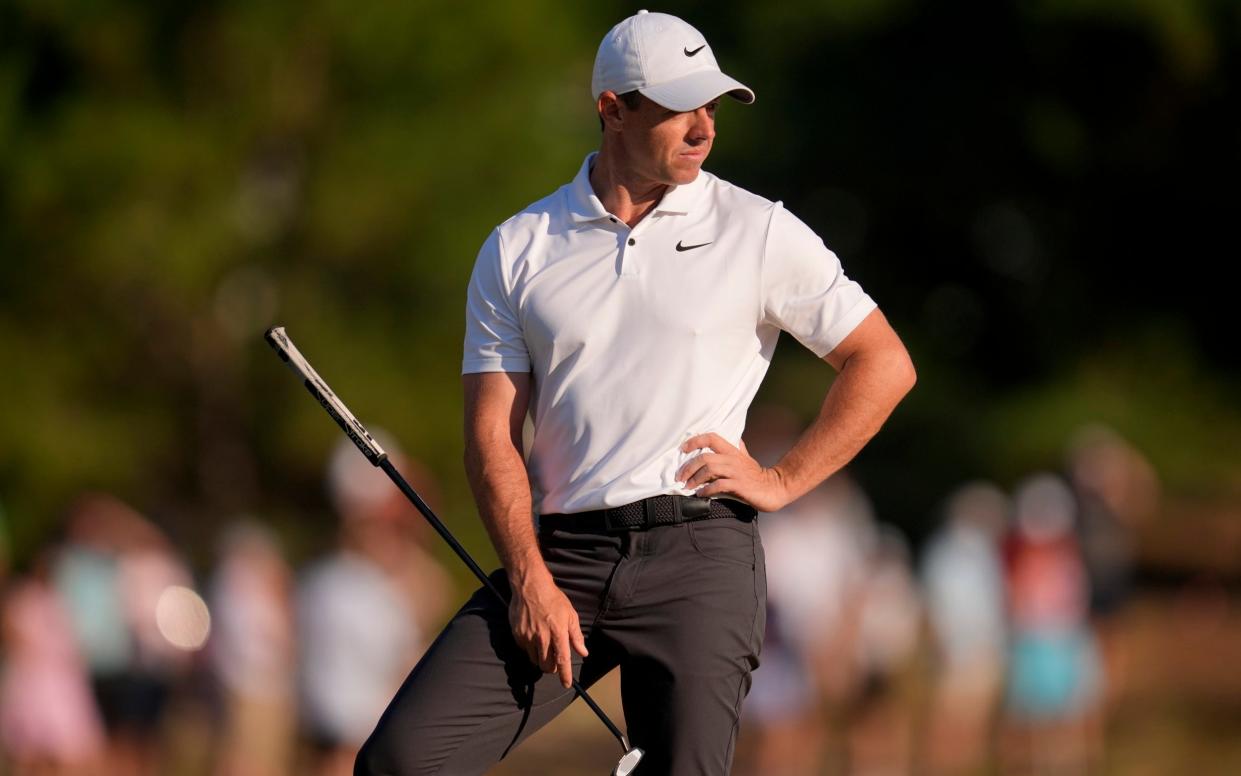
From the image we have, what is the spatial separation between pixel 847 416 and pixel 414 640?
6.72m

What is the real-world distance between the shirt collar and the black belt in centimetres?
71

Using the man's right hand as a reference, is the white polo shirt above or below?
above

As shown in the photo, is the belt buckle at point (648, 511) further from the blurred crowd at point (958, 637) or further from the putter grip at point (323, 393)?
the blurred crowd at point (958, 637)

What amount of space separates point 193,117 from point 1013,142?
13.7 meters

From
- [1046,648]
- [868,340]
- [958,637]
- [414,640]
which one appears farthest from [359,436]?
[958,637]

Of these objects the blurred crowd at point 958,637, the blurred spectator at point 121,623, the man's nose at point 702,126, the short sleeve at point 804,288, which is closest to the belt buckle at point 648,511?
the short sleeve at point 804,288

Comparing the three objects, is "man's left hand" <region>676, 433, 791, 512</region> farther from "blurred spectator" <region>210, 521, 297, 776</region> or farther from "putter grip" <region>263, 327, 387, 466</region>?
"blurred spectator" <region>210, 521, 297, 776</region>

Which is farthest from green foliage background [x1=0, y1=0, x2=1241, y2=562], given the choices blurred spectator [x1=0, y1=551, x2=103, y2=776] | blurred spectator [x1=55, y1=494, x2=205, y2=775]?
blurred spectator [x1=0, y1=551, x2=103, y2=776]

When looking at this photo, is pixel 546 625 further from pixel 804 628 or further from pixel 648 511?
pixel 804 628

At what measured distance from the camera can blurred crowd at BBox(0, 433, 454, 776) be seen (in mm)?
10219

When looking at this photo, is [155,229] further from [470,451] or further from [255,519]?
[470,451]

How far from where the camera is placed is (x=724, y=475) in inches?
187

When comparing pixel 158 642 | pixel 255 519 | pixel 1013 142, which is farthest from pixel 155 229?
pixel 1013 142

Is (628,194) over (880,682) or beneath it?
over
